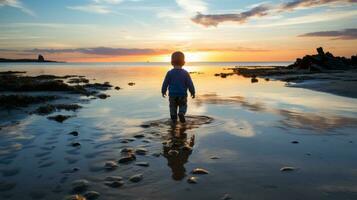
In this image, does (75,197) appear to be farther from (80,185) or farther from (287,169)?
(287,169)

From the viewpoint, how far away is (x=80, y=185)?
485 centimetres

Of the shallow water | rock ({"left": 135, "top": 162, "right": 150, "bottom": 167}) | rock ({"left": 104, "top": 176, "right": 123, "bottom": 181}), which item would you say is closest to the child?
the shallow water

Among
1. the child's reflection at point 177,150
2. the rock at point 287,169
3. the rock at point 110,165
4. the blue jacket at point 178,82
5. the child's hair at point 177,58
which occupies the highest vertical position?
the child's hair at point 177,58

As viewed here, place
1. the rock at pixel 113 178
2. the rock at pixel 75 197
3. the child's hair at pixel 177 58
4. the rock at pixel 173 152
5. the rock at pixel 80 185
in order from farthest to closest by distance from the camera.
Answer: the child's hair at pixel 177 58 → the rock at pixel 173 152 → the rock at pixel 113 178 → the rock at pixel 80 185 → the rock at pixel 75 197

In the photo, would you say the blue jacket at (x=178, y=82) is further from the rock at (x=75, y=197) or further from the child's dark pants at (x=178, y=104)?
the rock at (x=75, y=197)

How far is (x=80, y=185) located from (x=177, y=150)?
8.55ft

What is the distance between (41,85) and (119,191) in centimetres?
1841

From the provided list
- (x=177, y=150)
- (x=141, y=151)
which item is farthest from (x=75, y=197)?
(x=177, y=150)

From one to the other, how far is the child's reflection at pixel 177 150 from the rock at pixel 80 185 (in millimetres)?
1386

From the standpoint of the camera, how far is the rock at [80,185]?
15.5ft

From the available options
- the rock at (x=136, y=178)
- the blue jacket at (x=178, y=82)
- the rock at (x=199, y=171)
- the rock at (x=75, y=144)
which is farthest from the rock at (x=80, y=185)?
the blue jacket at (x=178, y=82)

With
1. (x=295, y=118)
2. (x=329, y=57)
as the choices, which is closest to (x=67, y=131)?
(x=295, y=118)

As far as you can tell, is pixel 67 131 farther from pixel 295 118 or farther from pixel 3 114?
pixel 295 118

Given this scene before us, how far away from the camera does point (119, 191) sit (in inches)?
184
